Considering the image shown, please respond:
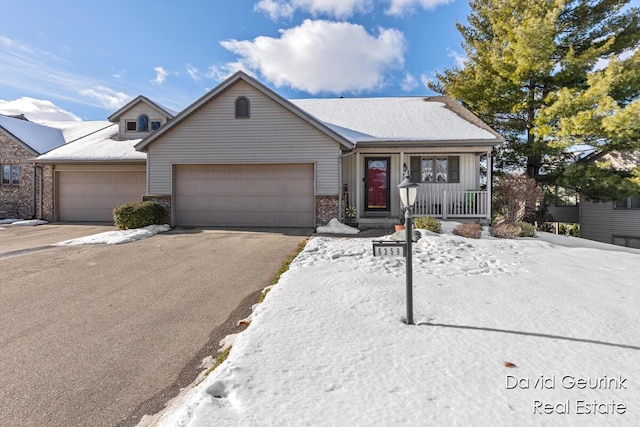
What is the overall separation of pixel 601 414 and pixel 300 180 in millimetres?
9592

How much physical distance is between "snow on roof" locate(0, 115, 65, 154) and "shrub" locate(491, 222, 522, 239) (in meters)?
19.8

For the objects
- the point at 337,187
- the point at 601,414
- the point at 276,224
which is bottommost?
the point at 601,414

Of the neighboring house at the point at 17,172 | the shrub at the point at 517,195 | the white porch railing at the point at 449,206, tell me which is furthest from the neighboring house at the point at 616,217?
the neighboring house at the point at 17,172

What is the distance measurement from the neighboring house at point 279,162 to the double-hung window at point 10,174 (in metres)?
8.92

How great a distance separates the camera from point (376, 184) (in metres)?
12.0

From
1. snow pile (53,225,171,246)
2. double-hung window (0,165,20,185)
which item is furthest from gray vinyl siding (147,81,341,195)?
double-hung window (0,165,20,185)

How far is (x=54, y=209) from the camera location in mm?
13672

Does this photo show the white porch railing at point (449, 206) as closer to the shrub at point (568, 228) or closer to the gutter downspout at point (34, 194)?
the shrub at point (568, 228)

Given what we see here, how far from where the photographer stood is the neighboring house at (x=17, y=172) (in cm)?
1447

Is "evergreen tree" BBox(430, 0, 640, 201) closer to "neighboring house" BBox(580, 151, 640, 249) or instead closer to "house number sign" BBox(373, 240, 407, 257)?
"neighboring house" BBox(580, 151, 640, 249)

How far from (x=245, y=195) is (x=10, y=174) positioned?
1290cm

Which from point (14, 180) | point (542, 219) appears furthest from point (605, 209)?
point (14, 180)

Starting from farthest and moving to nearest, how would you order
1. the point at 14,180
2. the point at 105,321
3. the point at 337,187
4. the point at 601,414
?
the point at 14,180, the point at 337,187, the point at 105,321, the point at 601,414

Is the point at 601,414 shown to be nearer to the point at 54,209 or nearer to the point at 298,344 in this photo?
the point at 298,344
